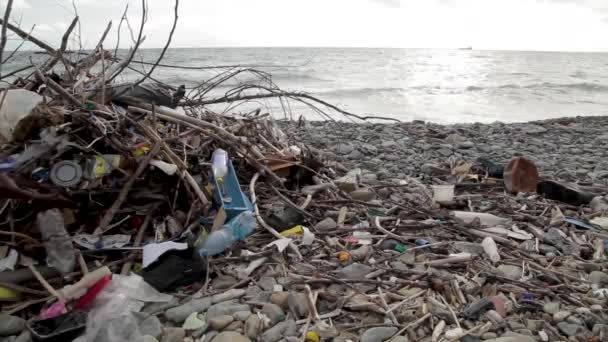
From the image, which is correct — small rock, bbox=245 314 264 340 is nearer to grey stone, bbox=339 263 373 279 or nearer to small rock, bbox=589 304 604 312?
grey stone, bbox=339 263 373 279

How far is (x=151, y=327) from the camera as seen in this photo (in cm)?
182

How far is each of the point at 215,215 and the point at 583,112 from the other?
1237cm

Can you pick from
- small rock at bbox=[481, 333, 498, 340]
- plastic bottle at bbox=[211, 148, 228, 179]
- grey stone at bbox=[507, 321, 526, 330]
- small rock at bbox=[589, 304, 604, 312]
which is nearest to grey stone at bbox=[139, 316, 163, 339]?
plastic bottle at bbox=[211, 148, 228, 179]

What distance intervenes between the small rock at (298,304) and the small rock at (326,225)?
824 millimetres

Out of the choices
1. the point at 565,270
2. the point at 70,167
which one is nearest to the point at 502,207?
the point at 565,270

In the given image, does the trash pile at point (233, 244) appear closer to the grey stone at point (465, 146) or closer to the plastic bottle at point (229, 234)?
the plastic bottle at point (229, 234)

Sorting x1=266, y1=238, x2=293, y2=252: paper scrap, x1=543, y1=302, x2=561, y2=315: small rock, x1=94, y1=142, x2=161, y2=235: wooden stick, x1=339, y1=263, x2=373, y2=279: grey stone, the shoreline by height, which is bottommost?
x1=543, y1=302, x2=561, y2=315: small rock

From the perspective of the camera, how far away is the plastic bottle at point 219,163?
285 centimetres

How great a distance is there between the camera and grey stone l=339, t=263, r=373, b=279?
2.21 m

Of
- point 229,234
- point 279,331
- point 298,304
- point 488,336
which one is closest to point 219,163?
point 229,234

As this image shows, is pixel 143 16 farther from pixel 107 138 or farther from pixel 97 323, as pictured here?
pixel 97 323

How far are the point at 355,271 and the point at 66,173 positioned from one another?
1.60 m

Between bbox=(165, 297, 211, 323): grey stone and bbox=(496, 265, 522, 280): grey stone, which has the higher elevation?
bbox=(496, 265, 522, 280): grey stone

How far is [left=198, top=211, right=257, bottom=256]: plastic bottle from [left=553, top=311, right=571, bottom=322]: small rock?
1592 millimetres
